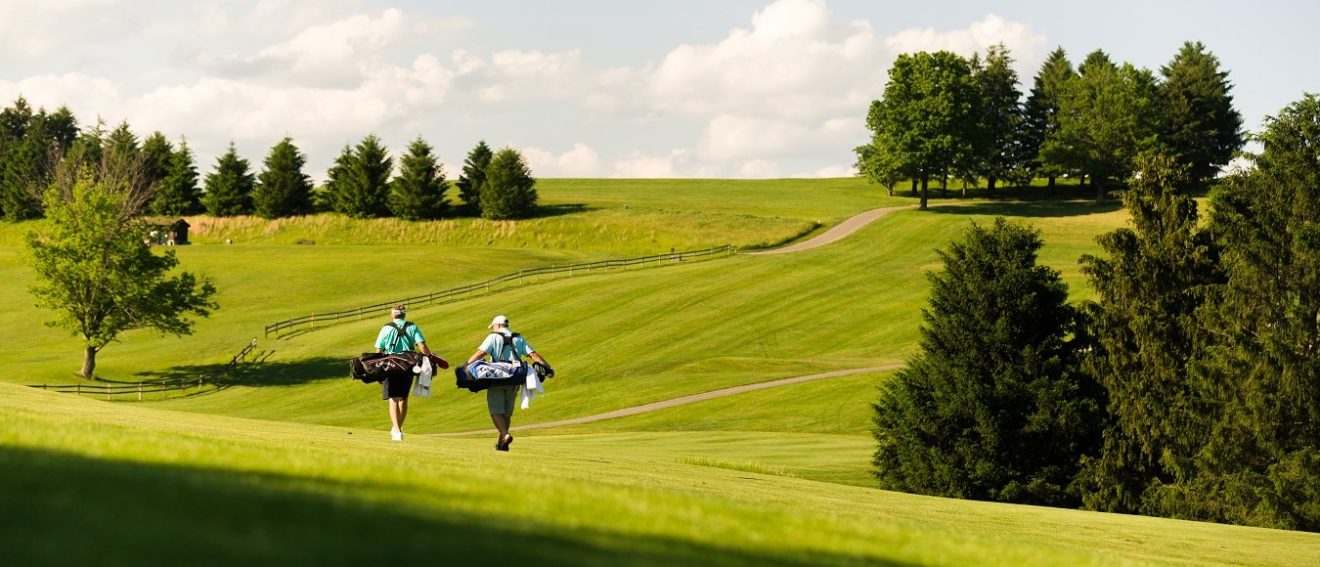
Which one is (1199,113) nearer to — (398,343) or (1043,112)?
(1043,112)

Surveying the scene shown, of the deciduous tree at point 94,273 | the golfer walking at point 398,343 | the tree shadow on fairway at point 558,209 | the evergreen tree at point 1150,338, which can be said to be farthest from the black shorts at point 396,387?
the tree shadow on fairway at point 558,209

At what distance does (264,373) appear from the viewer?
7519 cm

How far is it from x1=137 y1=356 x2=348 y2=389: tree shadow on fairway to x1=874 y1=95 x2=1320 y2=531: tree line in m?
37.6

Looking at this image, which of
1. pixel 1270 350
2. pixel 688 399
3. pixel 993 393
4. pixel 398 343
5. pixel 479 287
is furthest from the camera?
pixel 479 287

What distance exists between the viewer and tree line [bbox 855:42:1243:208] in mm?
122625

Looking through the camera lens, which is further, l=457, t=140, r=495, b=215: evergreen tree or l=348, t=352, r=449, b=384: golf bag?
l=457, t=140, r=495, b=215: evergreen tree

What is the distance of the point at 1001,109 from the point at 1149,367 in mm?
99498

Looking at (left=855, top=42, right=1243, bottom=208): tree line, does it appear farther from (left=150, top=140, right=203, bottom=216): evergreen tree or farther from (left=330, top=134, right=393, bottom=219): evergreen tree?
(left=150, top=140, right=203, bottom=216): evergreen tree

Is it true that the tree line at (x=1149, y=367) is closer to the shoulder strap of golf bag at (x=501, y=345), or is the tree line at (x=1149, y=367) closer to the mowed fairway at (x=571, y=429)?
the mowed fairway at (x=571, y=429)

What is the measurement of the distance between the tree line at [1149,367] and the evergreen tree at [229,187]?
96.6m

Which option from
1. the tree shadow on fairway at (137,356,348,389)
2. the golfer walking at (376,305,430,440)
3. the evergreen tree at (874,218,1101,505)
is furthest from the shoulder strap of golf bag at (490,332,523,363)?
the tree shadow on fairway at (137,356,348,389)

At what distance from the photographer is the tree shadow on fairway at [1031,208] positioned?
397 feet

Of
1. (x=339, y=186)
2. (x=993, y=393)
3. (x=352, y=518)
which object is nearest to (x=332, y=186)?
(x=339, y=186)

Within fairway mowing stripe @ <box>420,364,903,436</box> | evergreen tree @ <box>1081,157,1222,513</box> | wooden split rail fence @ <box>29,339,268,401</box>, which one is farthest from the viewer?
wooden split rail fence @ <box>29,339,268,401</box>
